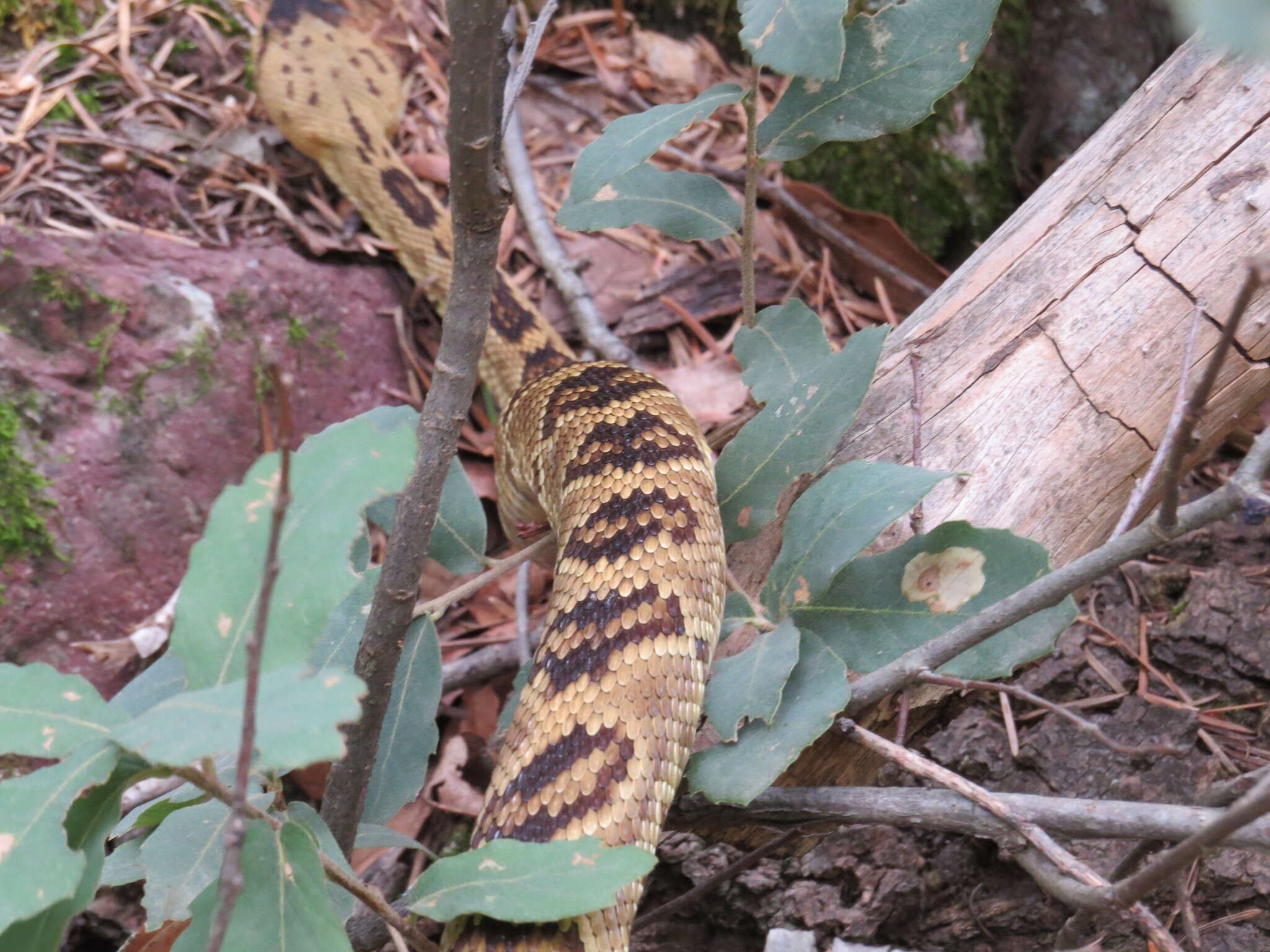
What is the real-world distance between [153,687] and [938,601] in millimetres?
1400

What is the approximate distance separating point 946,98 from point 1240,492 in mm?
3042

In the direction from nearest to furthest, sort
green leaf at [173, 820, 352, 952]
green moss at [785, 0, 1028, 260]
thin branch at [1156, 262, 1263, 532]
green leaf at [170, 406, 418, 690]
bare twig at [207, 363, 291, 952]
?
bare twig at [207, 363, 291, 952] < thin branch at [1156, 262, 1263, 532] < green leaf at [170, 406, 418, 690] < green leaf at [173, 820, 352, 952] < green moss at [785, 0, 1028, 260]

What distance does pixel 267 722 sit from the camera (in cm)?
102

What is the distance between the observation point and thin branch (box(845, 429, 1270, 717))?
1312 millimetres

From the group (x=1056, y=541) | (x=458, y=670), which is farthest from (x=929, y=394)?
(x=458, y=670)

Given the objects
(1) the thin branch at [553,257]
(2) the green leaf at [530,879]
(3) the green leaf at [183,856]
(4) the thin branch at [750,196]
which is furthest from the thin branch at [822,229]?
(3) the green leaf at [183,856]

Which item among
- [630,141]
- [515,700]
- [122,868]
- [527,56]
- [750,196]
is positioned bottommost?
[515,700]

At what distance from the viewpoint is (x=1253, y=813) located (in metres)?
1.14

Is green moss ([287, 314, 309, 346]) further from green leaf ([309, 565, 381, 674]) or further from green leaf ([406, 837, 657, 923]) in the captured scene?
green leaf ([406, 837, 657, 923])

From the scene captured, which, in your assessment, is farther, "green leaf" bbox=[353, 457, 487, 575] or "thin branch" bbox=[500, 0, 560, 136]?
"green leaf" bbox=[353, 457, 487, 575]

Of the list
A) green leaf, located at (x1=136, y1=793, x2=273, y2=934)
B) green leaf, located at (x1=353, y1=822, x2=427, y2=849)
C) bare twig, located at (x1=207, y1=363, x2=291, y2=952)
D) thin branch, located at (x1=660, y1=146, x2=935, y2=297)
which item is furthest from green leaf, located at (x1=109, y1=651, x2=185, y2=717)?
thin branch, located at (x1=660, y1=146, x2=935, y2=297)

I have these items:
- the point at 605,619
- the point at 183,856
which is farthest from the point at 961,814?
the point at 183,856

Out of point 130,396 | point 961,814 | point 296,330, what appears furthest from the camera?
point 296,330

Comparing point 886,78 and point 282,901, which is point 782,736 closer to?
point 282,901
